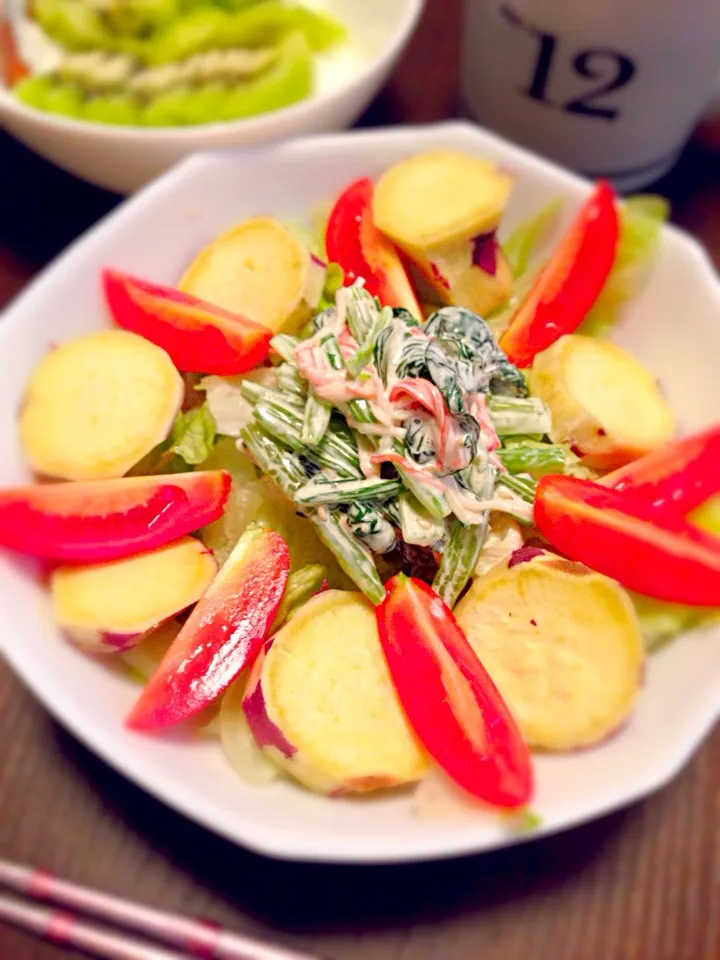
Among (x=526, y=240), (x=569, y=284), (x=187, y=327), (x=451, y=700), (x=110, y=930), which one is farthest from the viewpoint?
(x=526, y=240)

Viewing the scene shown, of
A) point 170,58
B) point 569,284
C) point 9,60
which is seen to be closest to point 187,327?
point 569,284

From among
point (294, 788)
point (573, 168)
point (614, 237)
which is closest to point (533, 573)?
point (294, 788)

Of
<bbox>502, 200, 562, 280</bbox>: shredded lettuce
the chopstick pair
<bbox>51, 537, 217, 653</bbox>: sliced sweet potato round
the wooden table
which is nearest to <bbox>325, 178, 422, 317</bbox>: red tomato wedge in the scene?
<bbox>502, 200, 562, 280</bbox>: shredded lettuce

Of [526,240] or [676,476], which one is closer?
[676,476]

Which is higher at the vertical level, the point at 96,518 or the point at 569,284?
the point at 569,284

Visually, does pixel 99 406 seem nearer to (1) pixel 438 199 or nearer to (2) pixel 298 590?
(2) pixel 298 590

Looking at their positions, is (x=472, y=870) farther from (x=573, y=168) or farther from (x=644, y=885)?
(x=573, y=168)

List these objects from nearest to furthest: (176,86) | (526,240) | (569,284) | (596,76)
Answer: (569,284)
(526,240)
(596,76)
(176,86)

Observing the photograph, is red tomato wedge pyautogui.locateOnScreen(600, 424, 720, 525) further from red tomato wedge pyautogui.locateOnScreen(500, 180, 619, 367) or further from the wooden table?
the wooden table
